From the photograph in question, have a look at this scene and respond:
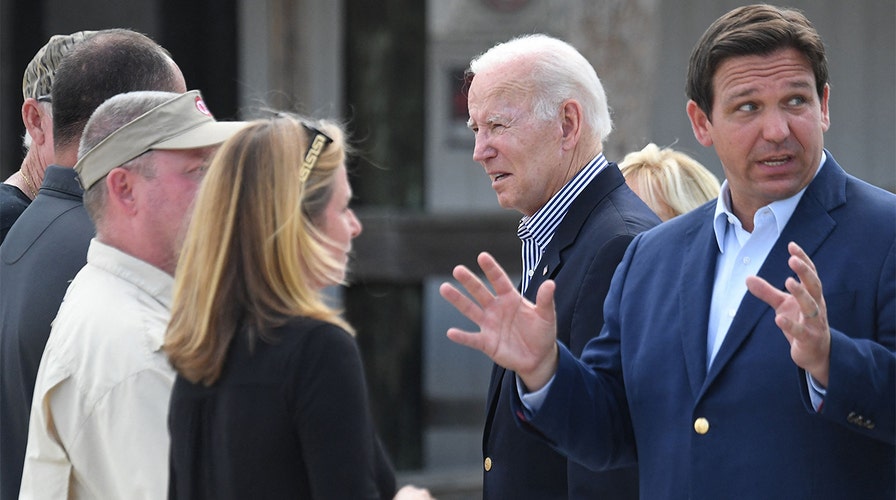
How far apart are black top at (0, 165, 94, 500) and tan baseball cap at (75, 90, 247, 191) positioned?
11.7 inches

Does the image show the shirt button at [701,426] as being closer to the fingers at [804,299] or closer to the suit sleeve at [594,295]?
the fingers at [804,299]

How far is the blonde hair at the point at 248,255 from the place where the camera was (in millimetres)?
2061

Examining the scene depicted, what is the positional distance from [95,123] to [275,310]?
2.62ft

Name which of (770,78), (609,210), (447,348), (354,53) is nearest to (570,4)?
(354,53)

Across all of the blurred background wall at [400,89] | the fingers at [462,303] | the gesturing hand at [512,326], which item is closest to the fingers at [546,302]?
the gesturing hand at [512,326]

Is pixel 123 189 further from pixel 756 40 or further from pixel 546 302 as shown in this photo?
pixel 756 40

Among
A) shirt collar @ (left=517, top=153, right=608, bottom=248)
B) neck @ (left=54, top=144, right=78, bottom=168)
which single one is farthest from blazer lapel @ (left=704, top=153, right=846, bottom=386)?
neck @ (left=54, top=144, right=78, bottom=168)

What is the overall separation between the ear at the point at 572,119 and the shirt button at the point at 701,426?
3.29 ft

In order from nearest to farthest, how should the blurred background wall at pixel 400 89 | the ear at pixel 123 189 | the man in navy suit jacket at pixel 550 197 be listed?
the ear at pixel 123 189
the man in navy suit jacket at pixel 550 197
the blurred background wall at pixel 400 89

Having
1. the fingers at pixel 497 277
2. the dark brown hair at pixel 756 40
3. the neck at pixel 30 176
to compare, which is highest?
the dark brown hair at pixel 756 40

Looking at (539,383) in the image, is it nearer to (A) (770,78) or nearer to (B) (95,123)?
(A) (770,78)

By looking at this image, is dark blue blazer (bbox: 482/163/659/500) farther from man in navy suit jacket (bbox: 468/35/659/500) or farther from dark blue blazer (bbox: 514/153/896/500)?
dark blue blazer (bbox: 514/153/896/500)

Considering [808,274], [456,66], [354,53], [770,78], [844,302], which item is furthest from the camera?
[456,66]

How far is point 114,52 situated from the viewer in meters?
2.97
